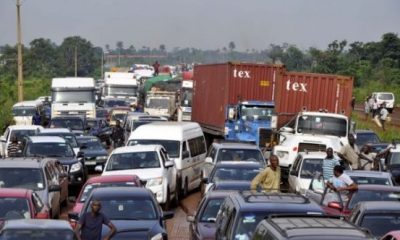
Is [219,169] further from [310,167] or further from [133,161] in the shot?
[310,167]

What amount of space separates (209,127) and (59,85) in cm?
1482

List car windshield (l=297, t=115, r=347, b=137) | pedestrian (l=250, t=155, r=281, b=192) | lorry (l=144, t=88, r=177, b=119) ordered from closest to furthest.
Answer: pedestrian (l=250, t=155, r=281, b=192) → car windshield (l=297, t=115, r=347, b=137) → lorry (l=144, t=88, r=177, b=119)

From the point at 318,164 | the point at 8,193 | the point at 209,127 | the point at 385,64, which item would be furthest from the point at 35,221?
the point at 385,64

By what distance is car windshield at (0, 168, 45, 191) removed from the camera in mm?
21531

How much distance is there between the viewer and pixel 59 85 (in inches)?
2159

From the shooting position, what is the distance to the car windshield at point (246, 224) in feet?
38.2

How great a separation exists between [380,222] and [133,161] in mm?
11877

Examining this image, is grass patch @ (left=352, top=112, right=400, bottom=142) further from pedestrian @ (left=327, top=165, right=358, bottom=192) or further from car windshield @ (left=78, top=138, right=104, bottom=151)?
pedestrian @ (left=327, top=165, right=358, bottom=192)

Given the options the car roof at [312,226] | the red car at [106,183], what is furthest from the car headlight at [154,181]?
the car roof at [312,226]

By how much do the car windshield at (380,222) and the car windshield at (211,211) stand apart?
105 inches

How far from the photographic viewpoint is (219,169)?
2298 centimetres

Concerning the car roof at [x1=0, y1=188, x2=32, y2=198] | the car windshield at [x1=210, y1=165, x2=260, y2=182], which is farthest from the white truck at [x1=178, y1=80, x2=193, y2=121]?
the car roof at [x1=0, y1=188, x2=32, y2=198]

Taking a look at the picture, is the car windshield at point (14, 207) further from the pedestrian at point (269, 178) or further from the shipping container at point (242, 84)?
the shipping container at point (242, 84)

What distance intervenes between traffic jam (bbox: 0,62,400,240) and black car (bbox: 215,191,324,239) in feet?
0.05
